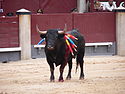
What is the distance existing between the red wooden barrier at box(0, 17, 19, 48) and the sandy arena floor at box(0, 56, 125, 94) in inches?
29.0

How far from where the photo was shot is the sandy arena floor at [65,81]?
29.6 feet

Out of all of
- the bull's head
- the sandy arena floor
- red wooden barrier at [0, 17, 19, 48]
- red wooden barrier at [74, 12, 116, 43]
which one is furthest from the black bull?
red wooden barrier at [74, 12, 116, 43]

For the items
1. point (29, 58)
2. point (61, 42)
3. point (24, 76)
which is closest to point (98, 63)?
point (29, 58)

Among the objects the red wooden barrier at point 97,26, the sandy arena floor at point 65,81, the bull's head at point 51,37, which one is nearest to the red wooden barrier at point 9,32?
the sandy arena floor at point 65,81

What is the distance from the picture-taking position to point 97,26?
17531 millimetres

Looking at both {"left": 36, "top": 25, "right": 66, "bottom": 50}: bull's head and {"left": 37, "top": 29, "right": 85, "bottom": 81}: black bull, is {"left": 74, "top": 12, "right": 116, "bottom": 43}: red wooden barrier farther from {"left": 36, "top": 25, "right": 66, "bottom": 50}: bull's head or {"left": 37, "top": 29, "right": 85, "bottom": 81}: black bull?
{"left": 36, "top": 25, "right": 66, "bottom": 50}: bull's head

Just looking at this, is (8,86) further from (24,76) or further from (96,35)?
(96,35)

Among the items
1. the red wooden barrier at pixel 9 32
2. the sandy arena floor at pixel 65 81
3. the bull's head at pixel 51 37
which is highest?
the bull's head at pixel 51 37

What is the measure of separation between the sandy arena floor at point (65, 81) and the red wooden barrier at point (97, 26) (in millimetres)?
1542

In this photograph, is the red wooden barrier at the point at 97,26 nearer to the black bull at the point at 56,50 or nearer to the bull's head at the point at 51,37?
the black bull at the point at 56,50

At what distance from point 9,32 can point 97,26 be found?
10.4 feet

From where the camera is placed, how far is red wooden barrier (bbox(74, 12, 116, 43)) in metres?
17.2

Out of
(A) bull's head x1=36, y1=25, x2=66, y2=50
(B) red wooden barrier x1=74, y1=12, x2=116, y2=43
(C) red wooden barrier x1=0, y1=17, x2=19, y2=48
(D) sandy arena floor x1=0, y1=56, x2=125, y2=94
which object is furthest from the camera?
(B) red wooden barrier x1=74, y1=12, x2=116, y2=43

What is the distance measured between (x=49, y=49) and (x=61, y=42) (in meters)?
0.41
